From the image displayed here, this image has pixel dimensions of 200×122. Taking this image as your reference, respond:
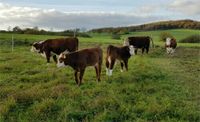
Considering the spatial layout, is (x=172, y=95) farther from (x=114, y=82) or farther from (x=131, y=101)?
(x=114, y=82)

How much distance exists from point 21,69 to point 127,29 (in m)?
29.7

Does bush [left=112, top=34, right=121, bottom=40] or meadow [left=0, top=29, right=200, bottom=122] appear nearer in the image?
meadow [left=0, top=29, right=200, bottom=122]

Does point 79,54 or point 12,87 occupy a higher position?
point 79,54

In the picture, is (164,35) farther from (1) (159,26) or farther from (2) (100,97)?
(2) (100,97)

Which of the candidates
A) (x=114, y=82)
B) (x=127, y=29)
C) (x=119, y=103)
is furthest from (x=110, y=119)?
(x=127, y=29)

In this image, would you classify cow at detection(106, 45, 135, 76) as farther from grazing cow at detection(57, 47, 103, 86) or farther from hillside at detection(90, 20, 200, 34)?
hillside at detection(90, 20, 200, 34)

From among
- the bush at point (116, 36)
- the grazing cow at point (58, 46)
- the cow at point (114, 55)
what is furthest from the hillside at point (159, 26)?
the cow at point (114, 55)

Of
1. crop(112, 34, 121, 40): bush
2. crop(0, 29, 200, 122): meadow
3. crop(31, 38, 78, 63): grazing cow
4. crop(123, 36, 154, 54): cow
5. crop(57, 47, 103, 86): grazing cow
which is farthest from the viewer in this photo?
crop(112, 34, 121, 40): bush

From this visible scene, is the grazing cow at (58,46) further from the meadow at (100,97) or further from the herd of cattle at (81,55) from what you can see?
the meadow at (100,97)

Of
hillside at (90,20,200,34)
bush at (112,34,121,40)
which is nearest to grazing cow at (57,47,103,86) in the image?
bush at (112,34,121,40)

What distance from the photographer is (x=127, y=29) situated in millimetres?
44719

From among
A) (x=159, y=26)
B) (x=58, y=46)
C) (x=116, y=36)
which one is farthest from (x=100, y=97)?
(x=159, y=26)

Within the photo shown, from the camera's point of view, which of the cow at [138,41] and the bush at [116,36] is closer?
the cow at [138,41]

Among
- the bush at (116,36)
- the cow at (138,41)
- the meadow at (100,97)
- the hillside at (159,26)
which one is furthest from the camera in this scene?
the hillside at (159,26)
